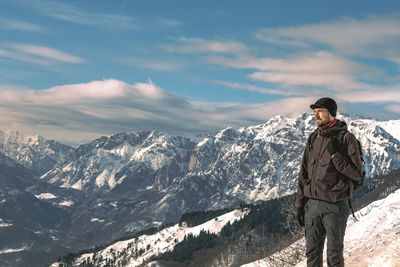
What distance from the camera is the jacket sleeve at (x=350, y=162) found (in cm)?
834

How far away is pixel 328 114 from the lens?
30.0ft

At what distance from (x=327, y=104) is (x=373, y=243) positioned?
774 centimetres

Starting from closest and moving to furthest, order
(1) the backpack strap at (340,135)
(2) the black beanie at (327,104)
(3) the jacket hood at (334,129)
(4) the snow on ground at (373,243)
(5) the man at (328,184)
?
(5) the man at (328,184), (1) the backpack strap at (340,135), (3) the jacket hood at (334,129), (2) the black beanie at (327,104), (4) the snow on ground at (373,243)

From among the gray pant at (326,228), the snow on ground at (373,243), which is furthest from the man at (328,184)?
the snow on ground at (373,243)

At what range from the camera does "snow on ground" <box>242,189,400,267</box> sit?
37.4ft

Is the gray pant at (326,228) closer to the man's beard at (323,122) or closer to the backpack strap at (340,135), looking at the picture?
the backpack strap at (340,135)

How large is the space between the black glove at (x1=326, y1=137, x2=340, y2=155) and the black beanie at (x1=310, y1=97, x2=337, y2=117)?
82 cm

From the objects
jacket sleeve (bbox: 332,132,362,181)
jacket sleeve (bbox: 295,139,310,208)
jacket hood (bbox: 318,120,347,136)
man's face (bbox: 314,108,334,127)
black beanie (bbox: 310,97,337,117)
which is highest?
black beanie (bbox: 310,97,337,117)

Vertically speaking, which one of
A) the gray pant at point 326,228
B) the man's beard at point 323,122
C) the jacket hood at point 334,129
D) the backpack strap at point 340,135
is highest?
the man's beard at point 323,122

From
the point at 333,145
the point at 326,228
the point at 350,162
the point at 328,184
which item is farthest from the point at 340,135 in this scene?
the point at 326,228

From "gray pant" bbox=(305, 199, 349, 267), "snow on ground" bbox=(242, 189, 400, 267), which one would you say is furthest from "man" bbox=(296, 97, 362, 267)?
"snow on ground" bbox=(242, 189, 400, 267)

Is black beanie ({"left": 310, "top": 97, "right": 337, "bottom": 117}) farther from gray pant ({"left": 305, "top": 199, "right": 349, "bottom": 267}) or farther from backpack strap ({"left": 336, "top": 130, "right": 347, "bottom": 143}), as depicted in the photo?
gray pant ({"left": 305, "top": 199, "right": 349, "bottom": 267})

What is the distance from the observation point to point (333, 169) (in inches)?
341

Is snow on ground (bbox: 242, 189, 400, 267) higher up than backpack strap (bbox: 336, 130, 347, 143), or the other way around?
backpack strap (bbox: 336, 130, 347, 143)
